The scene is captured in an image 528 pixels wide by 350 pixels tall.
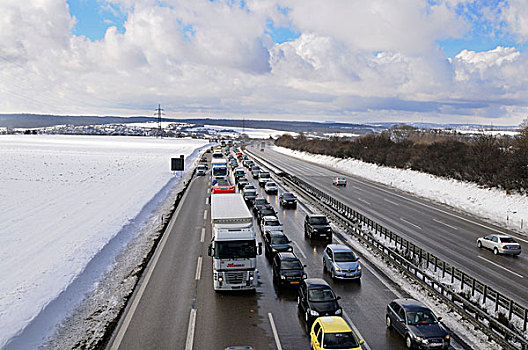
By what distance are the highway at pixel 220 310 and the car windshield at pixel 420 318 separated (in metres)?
0.95

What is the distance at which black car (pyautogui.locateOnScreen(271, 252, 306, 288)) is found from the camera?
19.8 m

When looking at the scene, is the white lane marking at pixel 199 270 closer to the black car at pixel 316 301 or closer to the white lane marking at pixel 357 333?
the black car at pixel 316 301

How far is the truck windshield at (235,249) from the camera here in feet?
63.0

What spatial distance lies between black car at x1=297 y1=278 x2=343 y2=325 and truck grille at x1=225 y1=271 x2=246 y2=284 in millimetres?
2972

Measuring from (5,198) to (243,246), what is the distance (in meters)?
37.8

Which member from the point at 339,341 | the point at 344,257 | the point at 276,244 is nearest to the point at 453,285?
the point at 344,257

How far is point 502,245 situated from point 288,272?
1612 cm

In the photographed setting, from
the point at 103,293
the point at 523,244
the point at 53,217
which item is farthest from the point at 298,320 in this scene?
the point at 53,217

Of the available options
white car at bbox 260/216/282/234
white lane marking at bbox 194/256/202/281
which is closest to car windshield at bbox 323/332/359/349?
white lane marking at bbox 194/256/202/281

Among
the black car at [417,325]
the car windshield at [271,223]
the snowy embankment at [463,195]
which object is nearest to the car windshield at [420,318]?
the black car at [417,325]

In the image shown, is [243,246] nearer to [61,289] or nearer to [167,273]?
[167,273]

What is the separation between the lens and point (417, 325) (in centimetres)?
1452

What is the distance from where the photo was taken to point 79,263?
22625 millimetres

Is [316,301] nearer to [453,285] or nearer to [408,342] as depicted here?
[408,342]
